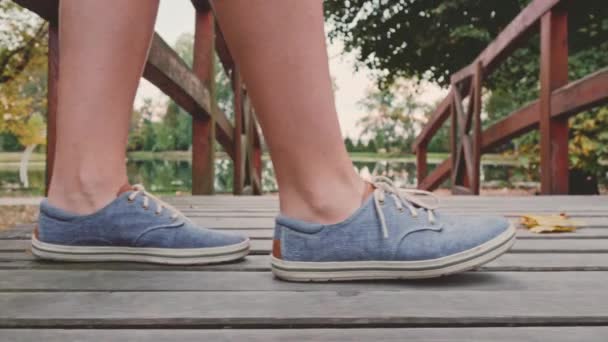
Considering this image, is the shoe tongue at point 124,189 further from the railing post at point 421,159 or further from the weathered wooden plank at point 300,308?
the railing post at point 421,159

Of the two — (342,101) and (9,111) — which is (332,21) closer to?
(9,111)

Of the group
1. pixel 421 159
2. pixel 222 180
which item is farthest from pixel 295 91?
pixel 222 180

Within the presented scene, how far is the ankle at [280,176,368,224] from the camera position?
0.73 m

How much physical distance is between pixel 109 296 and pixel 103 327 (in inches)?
3.9

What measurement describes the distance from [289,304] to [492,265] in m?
0.32

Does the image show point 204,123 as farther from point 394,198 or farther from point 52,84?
point 394,198

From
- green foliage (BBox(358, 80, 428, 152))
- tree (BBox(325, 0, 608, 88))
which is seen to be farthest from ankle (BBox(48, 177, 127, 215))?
green foliage (BBox(358, 80, 428, 152))

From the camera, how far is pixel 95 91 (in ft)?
2.67

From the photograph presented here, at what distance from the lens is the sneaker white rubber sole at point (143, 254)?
0.81 metres

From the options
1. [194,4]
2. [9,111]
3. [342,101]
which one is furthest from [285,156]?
[342,101]

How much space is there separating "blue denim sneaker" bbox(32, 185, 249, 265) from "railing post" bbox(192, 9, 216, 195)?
5.22ft

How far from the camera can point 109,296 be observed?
0.63 meters

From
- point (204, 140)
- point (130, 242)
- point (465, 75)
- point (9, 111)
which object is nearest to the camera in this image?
point (130, 242)

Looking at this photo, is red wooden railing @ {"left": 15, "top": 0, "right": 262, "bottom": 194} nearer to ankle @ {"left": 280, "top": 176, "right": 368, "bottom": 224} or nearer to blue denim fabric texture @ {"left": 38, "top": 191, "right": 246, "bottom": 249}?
blue denim fabric texture @ {"left": 38, "top": 191, "right": 246, "bottom": 249}
